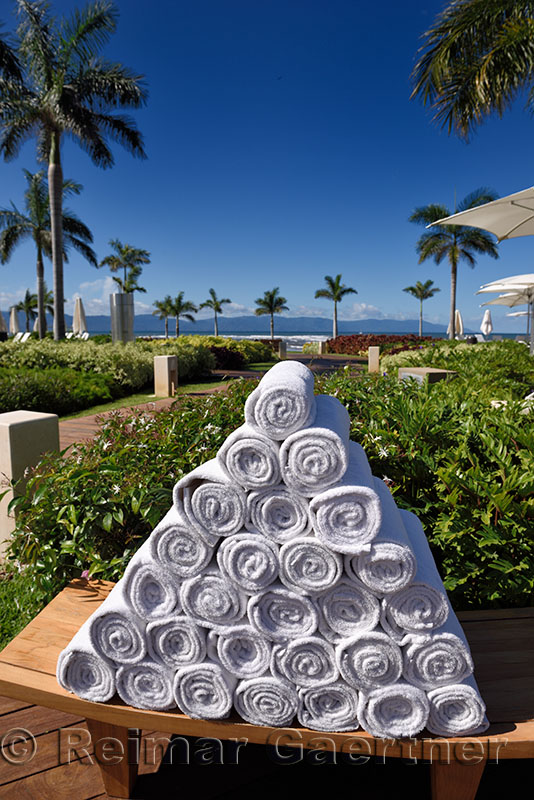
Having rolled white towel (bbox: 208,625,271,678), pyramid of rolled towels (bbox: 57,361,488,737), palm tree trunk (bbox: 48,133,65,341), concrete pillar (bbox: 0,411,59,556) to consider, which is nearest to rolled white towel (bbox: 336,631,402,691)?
pyramid of rolled towels (bbox: 57,361,488,737)

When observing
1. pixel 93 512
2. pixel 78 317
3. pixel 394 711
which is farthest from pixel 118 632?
pixel 78 317

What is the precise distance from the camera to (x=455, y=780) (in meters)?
1.38

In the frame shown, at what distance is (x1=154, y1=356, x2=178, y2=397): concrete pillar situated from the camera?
11.4m

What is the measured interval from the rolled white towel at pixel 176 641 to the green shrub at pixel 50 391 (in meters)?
8.29

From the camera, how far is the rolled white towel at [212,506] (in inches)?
51.3

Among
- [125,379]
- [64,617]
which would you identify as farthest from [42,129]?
[64,617]

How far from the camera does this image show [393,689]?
1.29 m

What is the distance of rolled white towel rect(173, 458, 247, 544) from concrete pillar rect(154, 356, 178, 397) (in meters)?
10.3

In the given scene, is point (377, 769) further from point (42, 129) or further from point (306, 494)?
point (42, 129)

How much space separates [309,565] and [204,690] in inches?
20.1

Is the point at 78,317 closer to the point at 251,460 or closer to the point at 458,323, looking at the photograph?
the point at 458,323

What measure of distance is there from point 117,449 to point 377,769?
222 centimetres

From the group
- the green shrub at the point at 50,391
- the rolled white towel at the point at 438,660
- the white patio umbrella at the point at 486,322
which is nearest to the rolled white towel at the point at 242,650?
the rolled white towel at the point at 438,660

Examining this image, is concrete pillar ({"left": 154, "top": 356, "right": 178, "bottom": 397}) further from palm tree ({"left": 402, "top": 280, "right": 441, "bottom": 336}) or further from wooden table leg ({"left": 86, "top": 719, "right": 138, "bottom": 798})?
palm tree ({"left": 402, "top": 280, "right": 441, "bottom": 336})
